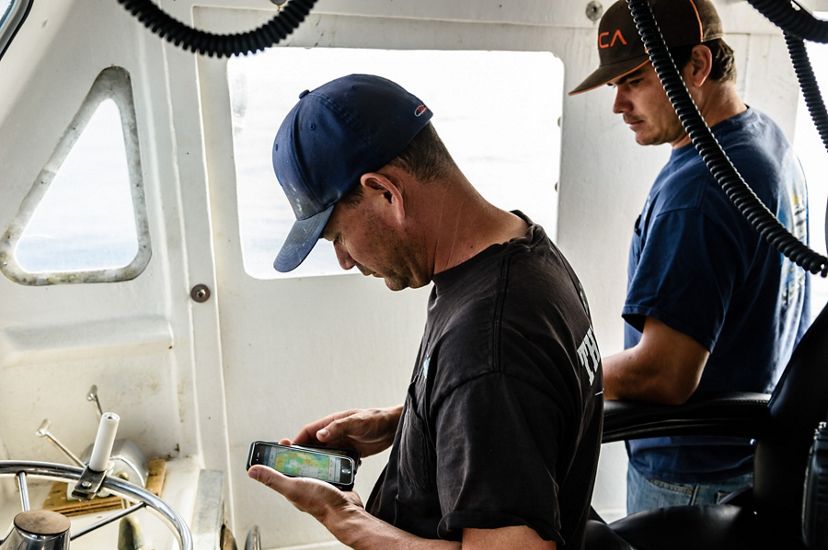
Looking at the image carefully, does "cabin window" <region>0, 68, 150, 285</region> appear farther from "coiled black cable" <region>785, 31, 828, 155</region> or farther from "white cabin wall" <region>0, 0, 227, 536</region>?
"coiled black cable" <region>785, 31, 828, 155</region>

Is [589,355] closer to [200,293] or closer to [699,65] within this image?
[699,65]

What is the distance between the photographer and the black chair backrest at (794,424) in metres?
1.27

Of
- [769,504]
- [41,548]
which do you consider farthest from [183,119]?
[769,504]

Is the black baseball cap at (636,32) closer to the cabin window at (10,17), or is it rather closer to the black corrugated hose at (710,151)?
the black corrugated hose at (710,151)

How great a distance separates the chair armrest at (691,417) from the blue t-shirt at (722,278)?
0.10m

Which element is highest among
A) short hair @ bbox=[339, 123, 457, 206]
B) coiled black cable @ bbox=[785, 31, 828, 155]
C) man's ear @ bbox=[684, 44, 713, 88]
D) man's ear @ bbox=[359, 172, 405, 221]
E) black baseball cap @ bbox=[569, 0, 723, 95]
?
black baseball cap @ bbox=[569, 0, 723, 95]

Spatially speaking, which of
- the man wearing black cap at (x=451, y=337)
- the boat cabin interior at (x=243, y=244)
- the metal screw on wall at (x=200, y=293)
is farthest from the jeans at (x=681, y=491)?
the metal screw on wall at (x=200, y=293)

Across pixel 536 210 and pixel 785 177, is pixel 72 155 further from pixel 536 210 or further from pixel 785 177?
pixel 785 177

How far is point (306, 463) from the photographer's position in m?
1.25

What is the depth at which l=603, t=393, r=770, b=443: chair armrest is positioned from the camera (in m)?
1.37

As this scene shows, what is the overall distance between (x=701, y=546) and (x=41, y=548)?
1030mm

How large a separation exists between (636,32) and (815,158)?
44.4 inches

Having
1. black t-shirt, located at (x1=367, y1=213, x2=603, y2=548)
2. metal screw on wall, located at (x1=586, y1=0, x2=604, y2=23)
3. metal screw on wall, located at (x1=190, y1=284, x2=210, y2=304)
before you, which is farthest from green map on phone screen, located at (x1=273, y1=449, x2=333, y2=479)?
metal screw on wall, located at (x1=586, y1=0, x2=604, y2=23)

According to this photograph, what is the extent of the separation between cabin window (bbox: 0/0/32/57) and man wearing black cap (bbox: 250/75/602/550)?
599mm
